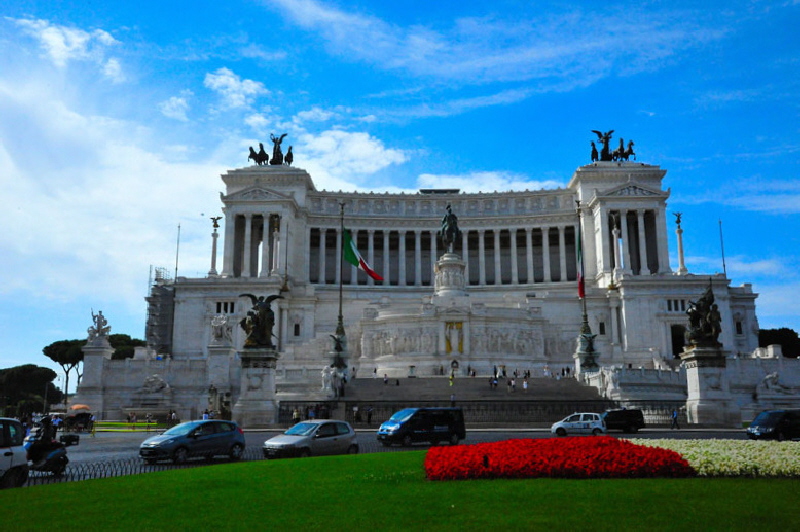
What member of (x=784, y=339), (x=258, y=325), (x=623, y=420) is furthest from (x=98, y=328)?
(x=784, y=339)

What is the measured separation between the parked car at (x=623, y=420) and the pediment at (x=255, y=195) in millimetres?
67321

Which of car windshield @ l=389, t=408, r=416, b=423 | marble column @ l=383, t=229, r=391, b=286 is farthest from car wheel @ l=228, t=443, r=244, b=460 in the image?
marble column @ l=383, t=229, r=391, b=286

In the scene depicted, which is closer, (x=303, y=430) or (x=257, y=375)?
(x=303, y=430)

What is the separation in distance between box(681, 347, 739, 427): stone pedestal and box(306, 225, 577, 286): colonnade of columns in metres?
61.0

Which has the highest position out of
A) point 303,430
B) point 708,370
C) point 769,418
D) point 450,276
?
point 450,276

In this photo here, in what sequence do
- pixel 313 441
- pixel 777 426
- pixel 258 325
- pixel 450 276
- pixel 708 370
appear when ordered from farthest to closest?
pixel 450 276, pixel 258 325, pixel 708 370, pixel 777 426, pixel 313 441

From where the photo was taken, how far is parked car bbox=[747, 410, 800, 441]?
27.2m

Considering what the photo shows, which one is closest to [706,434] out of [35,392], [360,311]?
[360,311]

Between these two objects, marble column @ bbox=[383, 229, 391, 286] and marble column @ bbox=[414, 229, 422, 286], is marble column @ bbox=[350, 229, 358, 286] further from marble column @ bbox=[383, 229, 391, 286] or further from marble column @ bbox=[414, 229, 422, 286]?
marble column @ bbox=[414, 229, 422, 286]

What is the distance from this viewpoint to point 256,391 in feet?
128

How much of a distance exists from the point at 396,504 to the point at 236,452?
12653mm

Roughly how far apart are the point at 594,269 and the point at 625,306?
59.1 ft

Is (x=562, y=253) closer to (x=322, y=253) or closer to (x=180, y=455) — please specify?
(x=322, y=253)

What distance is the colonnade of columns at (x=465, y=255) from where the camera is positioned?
103500mm
